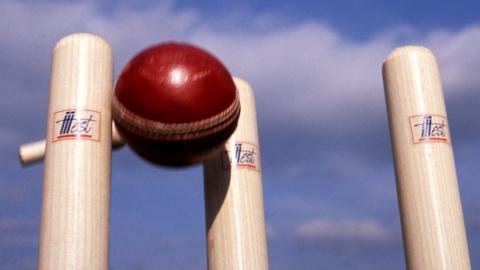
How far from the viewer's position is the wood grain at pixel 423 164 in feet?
21.1

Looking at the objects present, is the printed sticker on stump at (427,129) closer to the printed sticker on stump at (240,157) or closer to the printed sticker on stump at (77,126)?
the printed sticker on stump at (240,157)

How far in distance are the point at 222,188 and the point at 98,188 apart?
1.55 m

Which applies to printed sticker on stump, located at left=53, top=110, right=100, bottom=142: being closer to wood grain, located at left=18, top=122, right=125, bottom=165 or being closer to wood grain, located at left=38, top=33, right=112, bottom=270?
wood grain, located at left=38, top=33, right=112, bottom=270

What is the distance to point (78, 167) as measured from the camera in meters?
5.46

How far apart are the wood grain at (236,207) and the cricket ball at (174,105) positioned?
166cm

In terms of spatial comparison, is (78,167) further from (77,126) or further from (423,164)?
(423,164)

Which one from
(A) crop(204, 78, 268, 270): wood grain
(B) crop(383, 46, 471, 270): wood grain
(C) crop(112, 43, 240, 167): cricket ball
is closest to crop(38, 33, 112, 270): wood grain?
(C) crop(112, 43, 240, 167): cricket ball

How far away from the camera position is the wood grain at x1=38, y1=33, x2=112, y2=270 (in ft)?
17.3

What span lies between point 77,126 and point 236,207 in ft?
6.34

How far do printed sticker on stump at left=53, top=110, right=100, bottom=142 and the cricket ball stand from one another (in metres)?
0.74

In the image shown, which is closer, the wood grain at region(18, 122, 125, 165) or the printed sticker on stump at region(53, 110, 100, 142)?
the printed sticker on stump at region(53, 110, 100, 142)

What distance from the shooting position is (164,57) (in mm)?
4812

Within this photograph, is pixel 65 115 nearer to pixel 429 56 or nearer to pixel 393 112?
pixel 393 112

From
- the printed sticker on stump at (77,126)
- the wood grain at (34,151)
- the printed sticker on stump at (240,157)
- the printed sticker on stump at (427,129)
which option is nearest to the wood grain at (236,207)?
the printed sticker on stump at (240,157)
